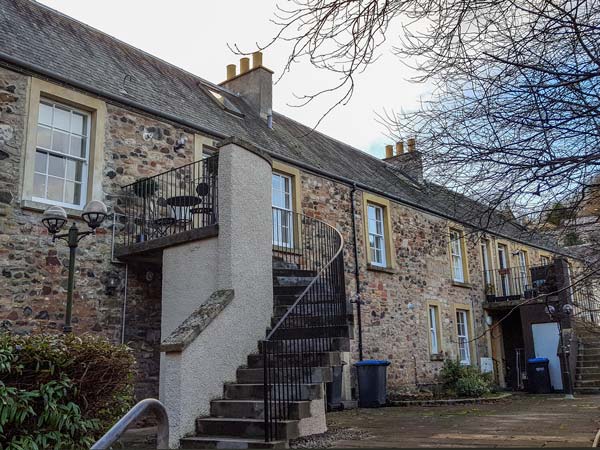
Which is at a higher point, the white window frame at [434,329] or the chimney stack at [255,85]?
the chimney stack at [255,85]

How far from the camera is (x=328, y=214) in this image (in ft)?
43.6

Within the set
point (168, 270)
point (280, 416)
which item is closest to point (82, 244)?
point (168, 270)

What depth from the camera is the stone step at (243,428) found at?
6.15 meters

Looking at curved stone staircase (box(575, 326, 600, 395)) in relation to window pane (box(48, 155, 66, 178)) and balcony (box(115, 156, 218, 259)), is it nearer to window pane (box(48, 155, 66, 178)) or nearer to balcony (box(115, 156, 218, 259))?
balcony (box(115, 156, 218, 259))

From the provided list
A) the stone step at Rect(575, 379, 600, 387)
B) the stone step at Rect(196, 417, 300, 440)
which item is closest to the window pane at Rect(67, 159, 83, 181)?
the stone step at Rect(196, 417, 300, 440)

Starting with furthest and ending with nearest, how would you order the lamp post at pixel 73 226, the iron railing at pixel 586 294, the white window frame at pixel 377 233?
1. the white window frame at pixel 377 233
2. the lamp post at pixel 73 226
3. the iron railing at pixel 586 294

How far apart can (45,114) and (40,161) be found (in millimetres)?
745

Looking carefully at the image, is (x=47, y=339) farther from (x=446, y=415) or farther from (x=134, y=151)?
(x=446, y=415)

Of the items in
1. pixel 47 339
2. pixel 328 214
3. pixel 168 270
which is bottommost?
pixel 47 339

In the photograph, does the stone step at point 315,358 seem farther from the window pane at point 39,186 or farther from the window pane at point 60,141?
the window pane at point 60,141

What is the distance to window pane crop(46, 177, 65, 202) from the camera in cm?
A: 855

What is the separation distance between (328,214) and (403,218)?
3462mm

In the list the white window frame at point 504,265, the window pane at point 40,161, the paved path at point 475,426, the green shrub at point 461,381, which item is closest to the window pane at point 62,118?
the window pane at point 40,161

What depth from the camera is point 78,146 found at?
29.7 ft
